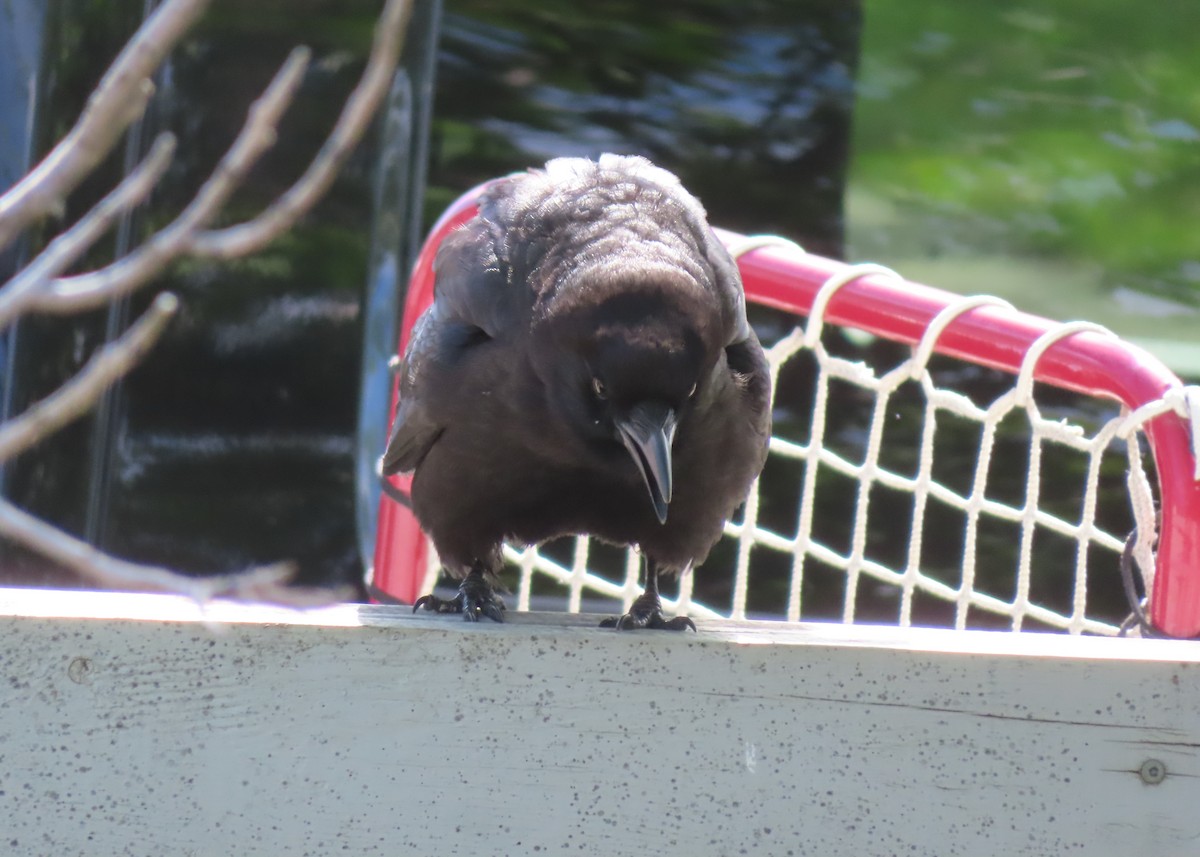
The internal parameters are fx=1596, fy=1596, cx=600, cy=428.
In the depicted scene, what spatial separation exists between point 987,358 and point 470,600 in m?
1.43

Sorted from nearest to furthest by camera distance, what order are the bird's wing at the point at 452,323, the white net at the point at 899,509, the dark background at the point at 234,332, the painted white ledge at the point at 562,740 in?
the painted white ledge at the point at 562,740, the bird's wing at the point at 452,323, the dark background at the point at 234,332, the white net at the point at 899,509

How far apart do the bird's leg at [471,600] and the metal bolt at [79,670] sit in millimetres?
1182

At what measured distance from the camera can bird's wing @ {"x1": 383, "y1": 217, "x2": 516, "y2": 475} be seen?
3.63 meters

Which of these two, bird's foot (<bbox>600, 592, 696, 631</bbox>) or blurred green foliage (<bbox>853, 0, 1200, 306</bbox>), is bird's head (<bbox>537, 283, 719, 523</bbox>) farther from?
blurred green foliage (<bbox>853, 0, 1200, 306</bbox>)

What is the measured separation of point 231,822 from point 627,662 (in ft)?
1.96

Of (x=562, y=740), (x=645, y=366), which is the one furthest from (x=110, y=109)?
(x=645, y=366)

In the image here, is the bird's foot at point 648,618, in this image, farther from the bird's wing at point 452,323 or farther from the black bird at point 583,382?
the bird's wing at point 452,323

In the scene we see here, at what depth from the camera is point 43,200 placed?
140 centimetres

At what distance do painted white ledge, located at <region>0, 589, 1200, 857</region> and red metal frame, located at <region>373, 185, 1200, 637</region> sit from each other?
3.65 feet

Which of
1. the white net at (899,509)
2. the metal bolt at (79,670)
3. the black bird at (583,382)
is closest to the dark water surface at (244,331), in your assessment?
the white net at (899,509)

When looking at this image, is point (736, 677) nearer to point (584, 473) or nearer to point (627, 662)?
point (627, 662)

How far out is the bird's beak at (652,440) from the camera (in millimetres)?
3146

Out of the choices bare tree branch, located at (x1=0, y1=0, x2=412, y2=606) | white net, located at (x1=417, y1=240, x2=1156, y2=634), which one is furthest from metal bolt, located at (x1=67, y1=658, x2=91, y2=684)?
white net, located at (x1=417, y1=240, x2=1156, y2=634)

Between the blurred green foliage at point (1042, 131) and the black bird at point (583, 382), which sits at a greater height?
the blurred green foliage at point (1042, 131)
